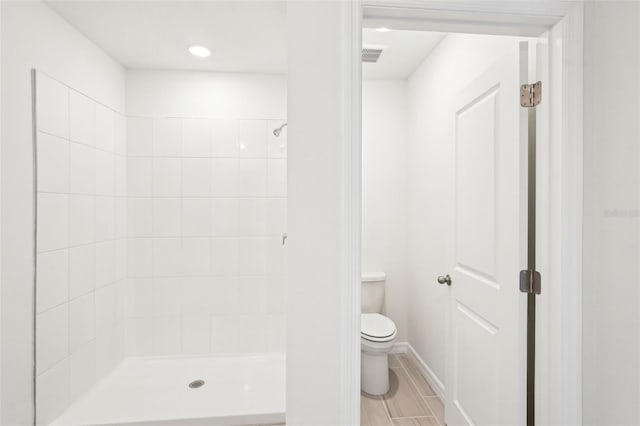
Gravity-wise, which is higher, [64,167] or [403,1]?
[403,1]

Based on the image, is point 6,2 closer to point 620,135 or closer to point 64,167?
point 64,167

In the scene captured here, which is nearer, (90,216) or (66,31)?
(66,31)

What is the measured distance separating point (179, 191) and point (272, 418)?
1701 mm

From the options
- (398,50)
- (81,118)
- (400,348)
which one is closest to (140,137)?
(81,118)

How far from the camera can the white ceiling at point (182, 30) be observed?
6.07ft

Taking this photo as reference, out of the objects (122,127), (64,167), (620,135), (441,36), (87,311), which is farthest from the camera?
(122,127)

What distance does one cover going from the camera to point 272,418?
6.56 feet

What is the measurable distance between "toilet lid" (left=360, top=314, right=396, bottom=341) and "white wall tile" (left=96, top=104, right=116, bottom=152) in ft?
6.87

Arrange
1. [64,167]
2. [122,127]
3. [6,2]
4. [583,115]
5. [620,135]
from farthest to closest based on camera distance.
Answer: [122,127] → [64,167] → [6,2] → [583,115] → [620,135]

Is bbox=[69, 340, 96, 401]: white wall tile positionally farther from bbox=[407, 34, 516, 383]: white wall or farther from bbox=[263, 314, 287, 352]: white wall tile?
bbox=[407, 34, 516, 383]: white wall

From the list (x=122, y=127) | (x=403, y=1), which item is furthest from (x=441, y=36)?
(x=122, y=127)

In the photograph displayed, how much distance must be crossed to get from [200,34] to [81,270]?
1.60 m

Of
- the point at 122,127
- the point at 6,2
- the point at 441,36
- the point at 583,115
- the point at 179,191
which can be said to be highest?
the point at 441,36

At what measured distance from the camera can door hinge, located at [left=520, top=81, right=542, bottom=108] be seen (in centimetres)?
132
